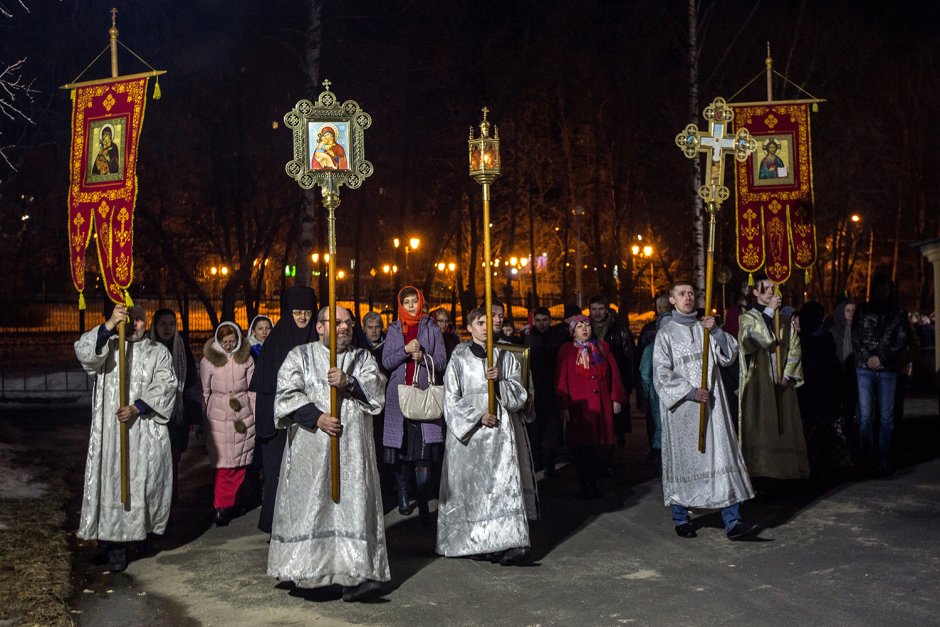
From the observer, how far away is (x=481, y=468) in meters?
8.24

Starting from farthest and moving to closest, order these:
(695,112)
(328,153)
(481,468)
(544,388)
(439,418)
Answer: (695,112), (544,388), (439,418), (328,153), (481,468)

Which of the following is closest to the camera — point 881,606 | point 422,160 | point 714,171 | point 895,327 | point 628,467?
point 881,606

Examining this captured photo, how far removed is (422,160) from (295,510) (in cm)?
2908

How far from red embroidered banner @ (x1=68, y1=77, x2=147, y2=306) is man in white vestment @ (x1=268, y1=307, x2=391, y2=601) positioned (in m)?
2.34

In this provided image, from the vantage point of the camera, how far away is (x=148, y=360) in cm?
861

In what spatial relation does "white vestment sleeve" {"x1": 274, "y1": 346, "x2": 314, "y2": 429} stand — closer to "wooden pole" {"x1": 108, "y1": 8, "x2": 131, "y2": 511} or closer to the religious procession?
the religious procession

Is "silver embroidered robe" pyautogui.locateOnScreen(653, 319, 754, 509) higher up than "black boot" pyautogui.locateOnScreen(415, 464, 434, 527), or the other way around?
"silver embroidered robe" pyautogui.locateOnScreen(653, 319, 754, 509)

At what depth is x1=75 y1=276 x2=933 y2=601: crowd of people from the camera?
24.1 feet

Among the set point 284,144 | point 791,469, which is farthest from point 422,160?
point 791,469

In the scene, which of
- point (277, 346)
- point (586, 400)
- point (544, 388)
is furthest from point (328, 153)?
point (544, 388)

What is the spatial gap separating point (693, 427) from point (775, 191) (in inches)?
203

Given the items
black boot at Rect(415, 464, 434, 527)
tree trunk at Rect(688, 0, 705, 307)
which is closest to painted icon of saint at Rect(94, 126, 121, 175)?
black boot at Rect(415, 464, 434, 527)

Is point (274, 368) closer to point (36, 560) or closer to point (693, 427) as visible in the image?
point (36, 560)

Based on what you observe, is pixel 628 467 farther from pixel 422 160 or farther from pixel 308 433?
pixel 422 160
